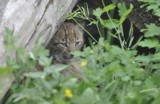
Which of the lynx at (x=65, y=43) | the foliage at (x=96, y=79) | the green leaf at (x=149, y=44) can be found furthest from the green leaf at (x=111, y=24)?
the lynx at (x=65, y=43)

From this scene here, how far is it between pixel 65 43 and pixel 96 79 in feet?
6.12

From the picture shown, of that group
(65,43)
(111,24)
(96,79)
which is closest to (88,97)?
(96,79)

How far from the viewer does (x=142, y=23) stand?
221 inches

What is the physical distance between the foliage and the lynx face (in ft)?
2.81

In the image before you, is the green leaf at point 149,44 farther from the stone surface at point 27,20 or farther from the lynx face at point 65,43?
the lynx face at point 65,43

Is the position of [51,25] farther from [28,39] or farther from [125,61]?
[125,61]

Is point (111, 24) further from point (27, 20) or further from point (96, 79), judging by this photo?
point (96, 79)

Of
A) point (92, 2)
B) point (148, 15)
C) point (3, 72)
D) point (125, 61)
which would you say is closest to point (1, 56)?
point (3, 72)

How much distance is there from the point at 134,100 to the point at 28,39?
1059 millimetres

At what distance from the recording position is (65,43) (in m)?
5.72

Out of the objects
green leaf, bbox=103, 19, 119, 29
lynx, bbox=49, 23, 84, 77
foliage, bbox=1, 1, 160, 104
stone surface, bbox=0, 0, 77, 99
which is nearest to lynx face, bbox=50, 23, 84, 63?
lynx, bbox=49, 23, 84, 77

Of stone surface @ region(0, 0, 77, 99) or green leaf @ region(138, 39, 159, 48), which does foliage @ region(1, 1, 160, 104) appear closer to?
green leaf @ region(138, 39, 159, 48)

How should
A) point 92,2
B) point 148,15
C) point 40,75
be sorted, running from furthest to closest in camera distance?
point 92,2, point 148,15, point 40,75

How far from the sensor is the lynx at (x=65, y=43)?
18.3 ft
